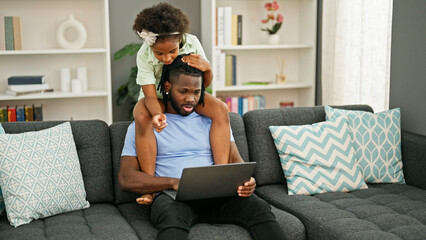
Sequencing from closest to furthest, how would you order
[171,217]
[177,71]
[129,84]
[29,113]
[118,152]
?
1. [171,217]
2. [177,71]
3. [118,152]
4. [29,113]
5. [129,84]

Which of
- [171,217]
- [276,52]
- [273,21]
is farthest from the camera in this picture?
[276,52]

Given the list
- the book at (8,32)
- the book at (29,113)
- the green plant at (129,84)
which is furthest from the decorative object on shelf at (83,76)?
the book at (8,32)

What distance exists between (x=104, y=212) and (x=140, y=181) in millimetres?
257

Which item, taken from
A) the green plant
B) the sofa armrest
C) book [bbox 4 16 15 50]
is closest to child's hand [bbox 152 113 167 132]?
the sofa armrest

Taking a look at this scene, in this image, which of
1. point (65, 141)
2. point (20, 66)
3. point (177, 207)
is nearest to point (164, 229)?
point (177, 207)

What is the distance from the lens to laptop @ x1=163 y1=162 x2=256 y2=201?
2111 millimetres

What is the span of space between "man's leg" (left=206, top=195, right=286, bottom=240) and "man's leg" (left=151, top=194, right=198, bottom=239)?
0.13 m

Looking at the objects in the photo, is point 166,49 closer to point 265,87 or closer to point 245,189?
point 245,189

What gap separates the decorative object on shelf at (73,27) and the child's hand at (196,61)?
6.57 ft

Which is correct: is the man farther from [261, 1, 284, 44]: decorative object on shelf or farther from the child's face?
[261, 1, 284, 44]: decorative object on shelf

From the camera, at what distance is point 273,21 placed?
464cm

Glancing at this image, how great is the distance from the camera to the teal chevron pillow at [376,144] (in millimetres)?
2840

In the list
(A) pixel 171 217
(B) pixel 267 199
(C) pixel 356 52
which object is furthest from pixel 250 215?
(C) pixel 356 52

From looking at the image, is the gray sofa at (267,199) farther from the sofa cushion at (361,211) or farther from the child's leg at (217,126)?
the child's leg at (217,126)
